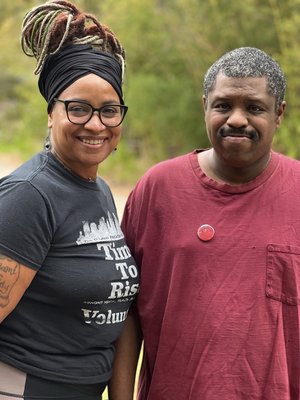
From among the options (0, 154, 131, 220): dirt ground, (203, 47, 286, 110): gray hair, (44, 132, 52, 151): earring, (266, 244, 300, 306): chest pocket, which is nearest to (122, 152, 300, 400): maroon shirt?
(266, 244, 300, 306): chest pocket

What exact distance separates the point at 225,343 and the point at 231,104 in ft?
2.39

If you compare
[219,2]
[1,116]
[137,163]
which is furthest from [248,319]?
[1,116]

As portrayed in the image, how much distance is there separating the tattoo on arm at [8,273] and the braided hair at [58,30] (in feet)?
2.13

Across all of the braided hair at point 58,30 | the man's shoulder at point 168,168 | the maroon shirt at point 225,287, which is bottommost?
the maroon shirt at point 225,287

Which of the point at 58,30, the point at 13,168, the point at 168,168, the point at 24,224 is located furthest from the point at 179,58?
the point at 24,224

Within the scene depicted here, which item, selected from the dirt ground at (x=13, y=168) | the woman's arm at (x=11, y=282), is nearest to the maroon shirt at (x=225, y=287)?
the woman's arm at (x=11, y=282)

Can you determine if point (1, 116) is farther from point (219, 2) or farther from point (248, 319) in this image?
point (248, 319)

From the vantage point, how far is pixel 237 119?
2.31 metres

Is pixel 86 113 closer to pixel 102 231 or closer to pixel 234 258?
pixel 102 231

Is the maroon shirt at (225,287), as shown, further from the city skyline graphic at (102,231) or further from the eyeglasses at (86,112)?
the eyeglasses at (86,112)

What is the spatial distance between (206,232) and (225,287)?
0.18 meters

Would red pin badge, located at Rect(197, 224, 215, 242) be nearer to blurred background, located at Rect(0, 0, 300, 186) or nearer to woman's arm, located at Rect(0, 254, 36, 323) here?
woman's arm, located at Rect(0, 254, 36, 323)

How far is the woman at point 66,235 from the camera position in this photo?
84.7 inches

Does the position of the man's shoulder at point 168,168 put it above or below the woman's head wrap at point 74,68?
below
